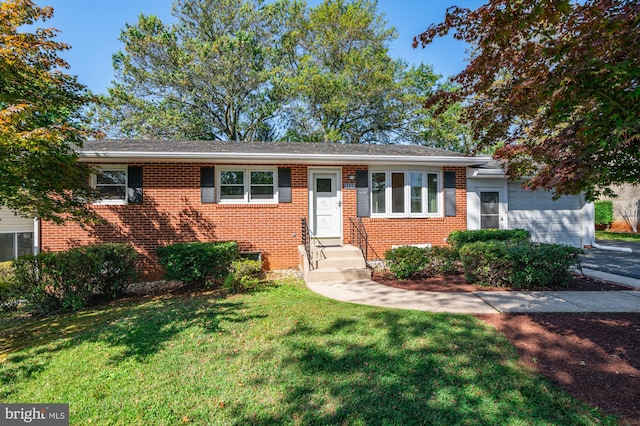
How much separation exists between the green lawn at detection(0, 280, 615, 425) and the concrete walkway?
0.54 m

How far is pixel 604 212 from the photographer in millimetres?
20219

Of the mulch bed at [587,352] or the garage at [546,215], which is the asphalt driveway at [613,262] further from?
the mulch bed at [587,352]

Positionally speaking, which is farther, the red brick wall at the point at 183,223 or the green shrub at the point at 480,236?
the green shrub at the point at 480,236

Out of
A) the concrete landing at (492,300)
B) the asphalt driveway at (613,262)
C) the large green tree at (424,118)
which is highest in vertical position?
the large green tree at (424,118)

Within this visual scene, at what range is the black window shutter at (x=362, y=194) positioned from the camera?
361 inches

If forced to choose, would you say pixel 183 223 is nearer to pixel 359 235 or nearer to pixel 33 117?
pixel 33 117

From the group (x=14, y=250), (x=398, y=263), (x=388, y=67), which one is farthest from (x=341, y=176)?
(x=388, y=67)

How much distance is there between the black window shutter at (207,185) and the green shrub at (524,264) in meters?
6.93

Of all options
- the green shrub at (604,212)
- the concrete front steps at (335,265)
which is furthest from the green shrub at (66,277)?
the green shrub at (604,212)

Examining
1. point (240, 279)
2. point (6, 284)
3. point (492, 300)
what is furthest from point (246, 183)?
point (492, 300)

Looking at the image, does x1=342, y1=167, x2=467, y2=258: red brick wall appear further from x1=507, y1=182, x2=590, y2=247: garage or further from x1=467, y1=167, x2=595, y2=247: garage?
x1=507, y1=182, x2=590, y2=247: garage

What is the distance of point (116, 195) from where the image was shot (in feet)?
26.9

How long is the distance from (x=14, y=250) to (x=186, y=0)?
18.5m

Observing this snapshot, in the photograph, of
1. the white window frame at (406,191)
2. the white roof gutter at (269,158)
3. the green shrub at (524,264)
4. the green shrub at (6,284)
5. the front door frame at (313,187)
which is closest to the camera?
the green shrub at (6,284)
